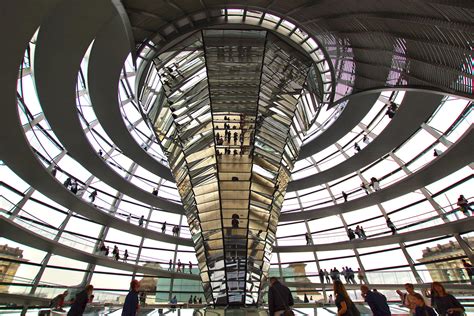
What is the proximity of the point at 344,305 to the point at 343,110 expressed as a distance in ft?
47.1

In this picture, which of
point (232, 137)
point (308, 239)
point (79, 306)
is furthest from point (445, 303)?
point (308, 239)

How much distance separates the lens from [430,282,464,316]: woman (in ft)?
17.6

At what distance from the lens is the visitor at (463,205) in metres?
16.5

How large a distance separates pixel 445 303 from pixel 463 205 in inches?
573

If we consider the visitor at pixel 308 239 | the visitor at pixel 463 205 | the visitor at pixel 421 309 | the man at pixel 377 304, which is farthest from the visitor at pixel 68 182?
the visitor at pixel 463 205

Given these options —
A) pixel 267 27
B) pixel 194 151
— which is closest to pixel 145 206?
pixel 194 151

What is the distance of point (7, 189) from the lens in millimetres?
16438

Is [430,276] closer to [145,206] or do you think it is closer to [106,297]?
[106,297]

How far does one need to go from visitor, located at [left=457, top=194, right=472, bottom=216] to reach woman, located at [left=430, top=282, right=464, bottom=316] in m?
14.1

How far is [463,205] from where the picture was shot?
55.0 ft

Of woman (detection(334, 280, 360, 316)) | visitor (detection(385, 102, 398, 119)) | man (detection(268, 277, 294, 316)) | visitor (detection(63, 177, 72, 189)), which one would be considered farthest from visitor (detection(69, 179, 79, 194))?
visitor (detection(385, 102, 398, 119))

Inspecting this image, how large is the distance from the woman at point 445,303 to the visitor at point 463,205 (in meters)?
14.1

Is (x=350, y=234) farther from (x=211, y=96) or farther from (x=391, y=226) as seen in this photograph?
(x=211, y=96)

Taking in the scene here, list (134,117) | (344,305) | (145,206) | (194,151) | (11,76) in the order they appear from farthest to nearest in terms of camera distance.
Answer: (145,206) < (134,117) < (194,151) < (11,76) < (344,305)
